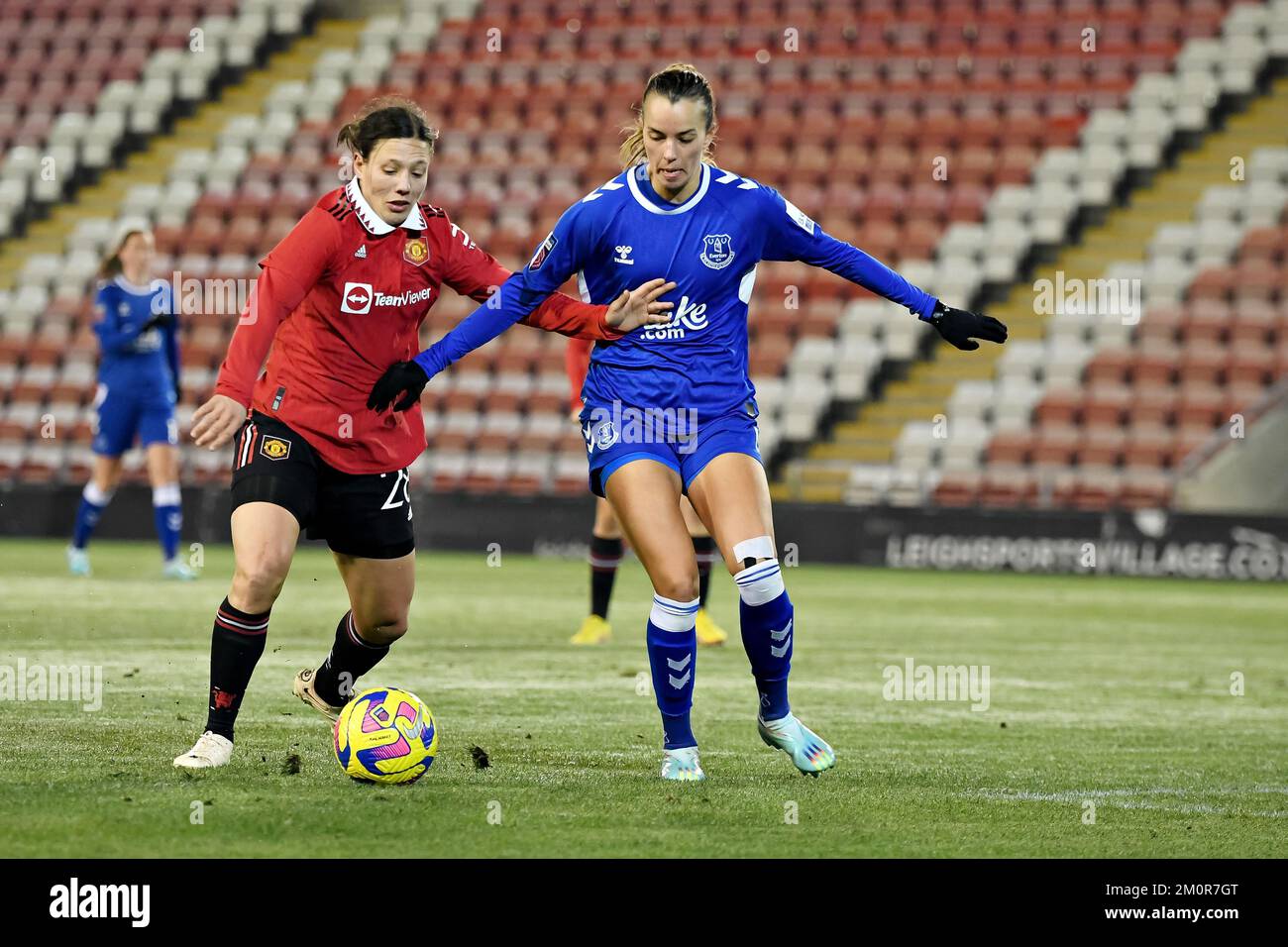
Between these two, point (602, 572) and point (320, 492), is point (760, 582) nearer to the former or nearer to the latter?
point (320, 492)

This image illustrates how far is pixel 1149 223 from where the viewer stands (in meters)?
24.0

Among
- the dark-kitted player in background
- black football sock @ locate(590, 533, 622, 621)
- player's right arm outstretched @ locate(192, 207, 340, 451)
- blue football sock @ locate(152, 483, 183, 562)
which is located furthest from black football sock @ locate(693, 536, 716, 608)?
player's right arm outstretched @ locate(192, 207, 340, 451)

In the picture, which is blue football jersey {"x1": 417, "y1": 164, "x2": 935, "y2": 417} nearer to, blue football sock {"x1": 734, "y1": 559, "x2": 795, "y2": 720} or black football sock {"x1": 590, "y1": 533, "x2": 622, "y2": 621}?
blue football sock {"x1": 734, "y1": 559, "x2": 795, "y2": 720}

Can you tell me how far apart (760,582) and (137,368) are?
401 inches

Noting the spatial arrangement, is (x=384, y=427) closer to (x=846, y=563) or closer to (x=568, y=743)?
(x=568, y=743)

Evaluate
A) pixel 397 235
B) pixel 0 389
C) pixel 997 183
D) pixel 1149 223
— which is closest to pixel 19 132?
pixel 0 389

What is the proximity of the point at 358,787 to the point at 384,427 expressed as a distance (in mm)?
1340

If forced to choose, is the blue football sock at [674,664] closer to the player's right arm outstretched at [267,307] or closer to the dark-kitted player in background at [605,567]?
the player's right arm outstretched at [267,307]

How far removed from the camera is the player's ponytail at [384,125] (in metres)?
6.23

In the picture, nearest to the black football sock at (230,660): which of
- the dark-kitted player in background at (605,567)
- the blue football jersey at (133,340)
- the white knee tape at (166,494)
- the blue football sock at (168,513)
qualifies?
the dark-kitted player in background at (605,567)

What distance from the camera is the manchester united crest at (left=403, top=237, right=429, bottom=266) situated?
644 cm

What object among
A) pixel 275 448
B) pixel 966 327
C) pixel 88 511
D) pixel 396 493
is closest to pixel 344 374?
pixel 275 448

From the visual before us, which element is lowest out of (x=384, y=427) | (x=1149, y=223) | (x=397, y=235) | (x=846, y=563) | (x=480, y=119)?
(x=846, y=563)

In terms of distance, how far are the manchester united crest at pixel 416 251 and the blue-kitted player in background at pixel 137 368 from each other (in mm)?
9110
